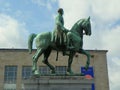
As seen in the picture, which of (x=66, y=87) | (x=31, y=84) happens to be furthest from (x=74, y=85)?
(x=31, y=84)

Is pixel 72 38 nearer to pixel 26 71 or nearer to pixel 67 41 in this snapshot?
pixel 67 41

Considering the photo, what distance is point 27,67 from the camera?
61.6 meters

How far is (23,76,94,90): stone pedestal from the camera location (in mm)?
18422

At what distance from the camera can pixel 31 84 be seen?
18422 mm

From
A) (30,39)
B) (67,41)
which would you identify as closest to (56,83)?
(67,41)

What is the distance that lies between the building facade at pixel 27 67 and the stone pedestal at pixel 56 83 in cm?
4062

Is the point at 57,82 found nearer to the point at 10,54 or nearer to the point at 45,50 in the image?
the point at 45,50

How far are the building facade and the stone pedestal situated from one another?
40622 mm

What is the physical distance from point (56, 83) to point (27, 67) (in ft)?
142

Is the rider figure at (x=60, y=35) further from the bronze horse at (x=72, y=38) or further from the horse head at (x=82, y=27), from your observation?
the horse head at (x=82, y=27)

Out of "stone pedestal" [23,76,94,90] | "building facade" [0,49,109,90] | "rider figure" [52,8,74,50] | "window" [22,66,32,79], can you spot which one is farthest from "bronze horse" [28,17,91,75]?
"window" [22,66,32,79]

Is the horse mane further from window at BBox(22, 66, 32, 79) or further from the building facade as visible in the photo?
window at BBox(22, 66, 32, 79)

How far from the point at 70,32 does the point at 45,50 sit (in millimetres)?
1833

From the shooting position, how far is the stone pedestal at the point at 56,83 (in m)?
18.4
